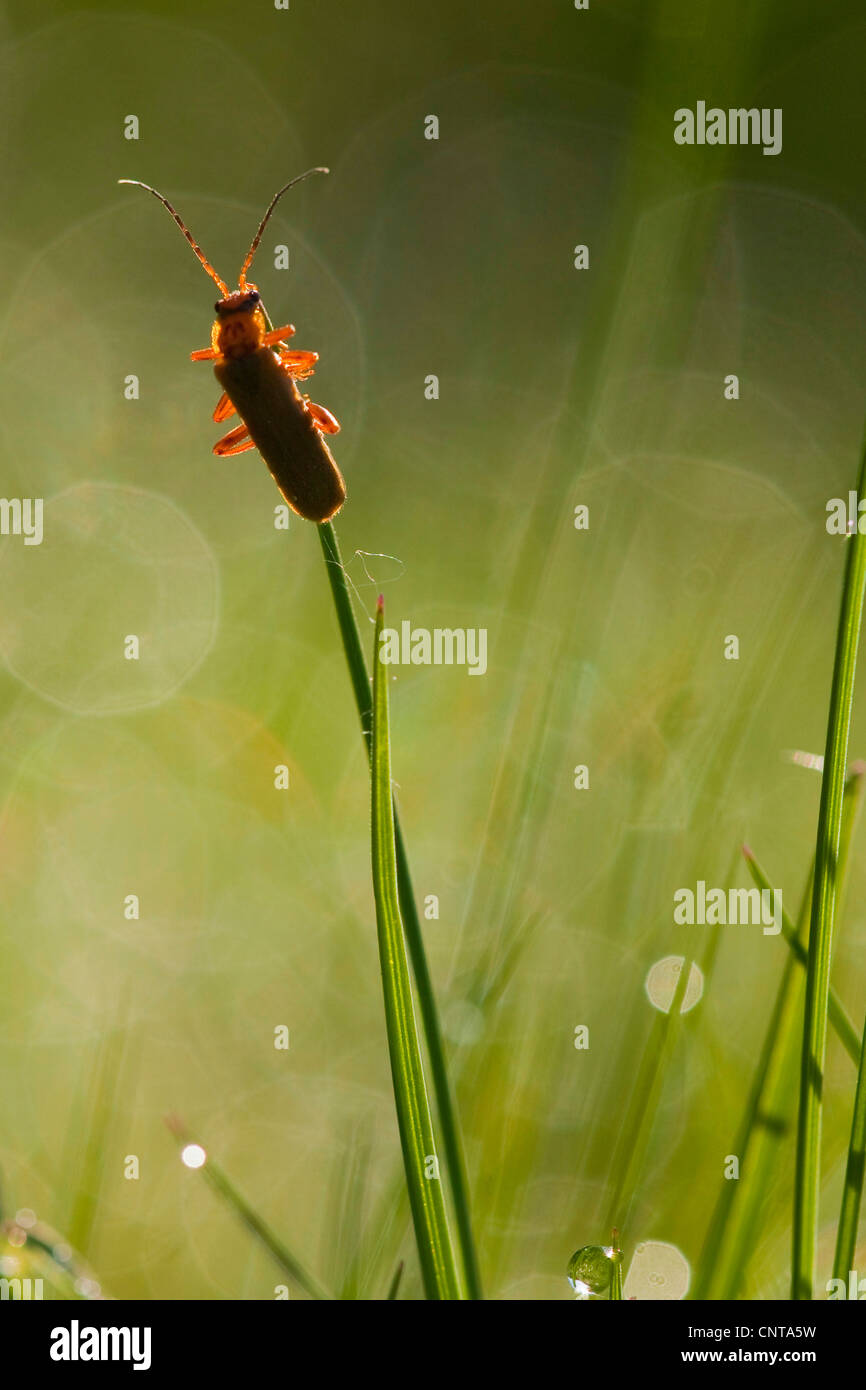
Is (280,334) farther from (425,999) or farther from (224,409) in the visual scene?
(425,999)

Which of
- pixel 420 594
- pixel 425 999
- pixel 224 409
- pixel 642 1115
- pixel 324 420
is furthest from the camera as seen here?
pixel 420 594

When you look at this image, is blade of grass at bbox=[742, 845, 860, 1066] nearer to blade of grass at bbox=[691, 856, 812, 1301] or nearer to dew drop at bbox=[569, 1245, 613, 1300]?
blade of grass at bbox=[691, 856, 812, 1301]

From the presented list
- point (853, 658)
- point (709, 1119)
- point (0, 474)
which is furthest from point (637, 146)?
point (0, 474)

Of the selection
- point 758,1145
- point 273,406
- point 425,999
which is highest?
point 273,406

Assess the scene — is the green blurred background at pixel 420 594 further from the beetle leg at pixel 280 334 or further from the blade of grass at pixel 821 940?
the beetle leg at pixel 280 334

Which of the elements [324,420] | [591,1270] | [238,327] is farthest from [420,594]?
[591,1270]

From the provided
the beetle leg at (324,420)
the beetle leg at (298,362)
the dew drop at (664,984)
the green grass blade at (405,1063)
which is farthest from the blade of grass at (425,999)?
the beetle leg at (298,362)

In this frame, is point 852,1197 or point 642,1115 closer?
point 852,1197

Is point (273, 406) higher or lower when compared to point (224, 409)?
lower
